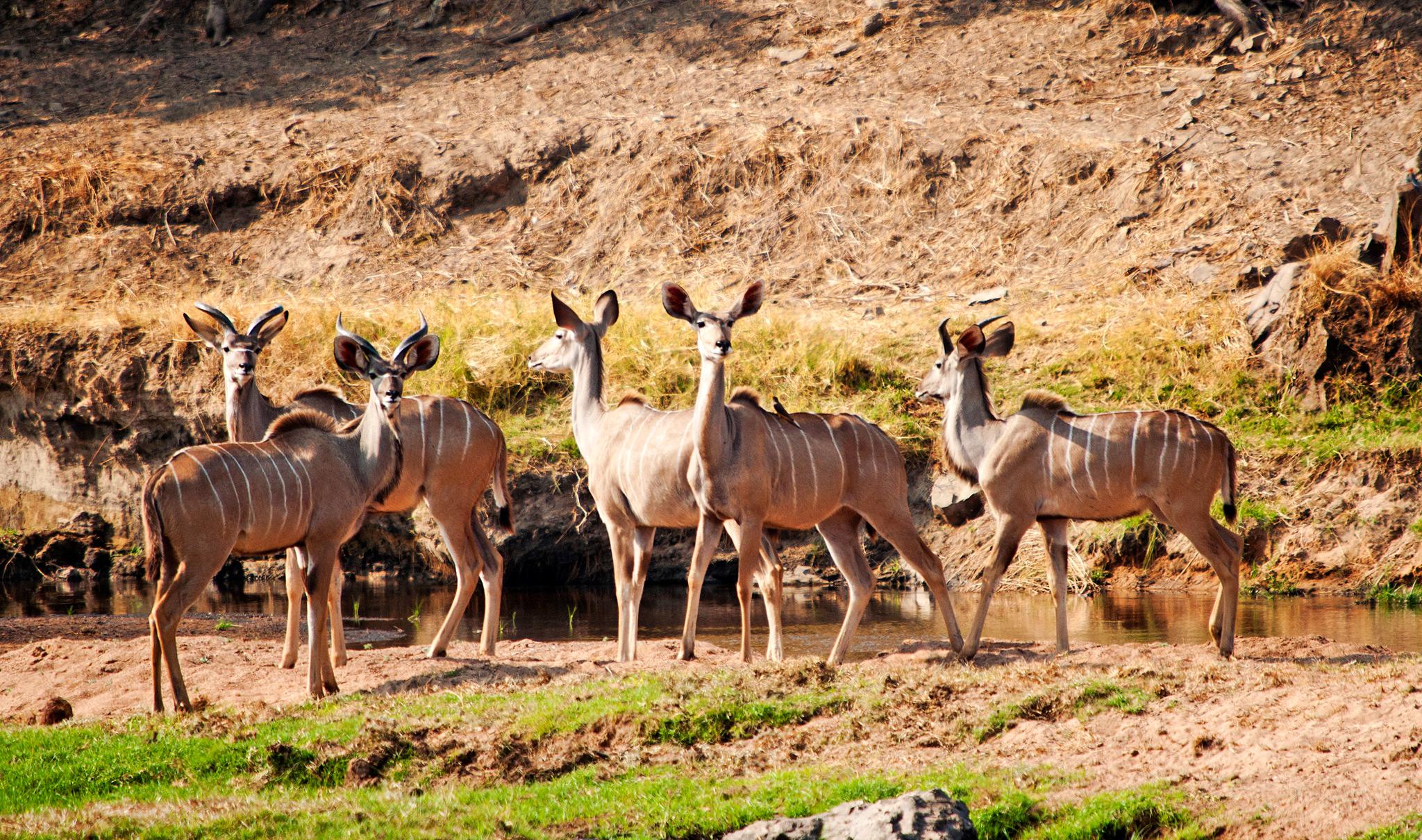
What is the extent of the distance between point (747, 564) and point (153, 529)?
133 inches

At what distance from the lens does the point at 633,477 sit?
9547 millimetres

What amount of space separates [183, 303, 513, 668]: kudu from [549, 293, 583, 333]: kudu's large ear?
0.87 m

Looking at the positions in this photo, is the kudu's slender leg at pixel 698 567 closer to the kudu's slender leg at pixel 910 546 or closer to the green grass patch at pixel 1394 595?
the kudu's slender leg at pixel 910 546

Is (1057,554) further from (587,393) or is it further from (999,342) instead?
(587,393)

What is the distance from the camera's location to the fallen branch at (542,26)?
2608 cm

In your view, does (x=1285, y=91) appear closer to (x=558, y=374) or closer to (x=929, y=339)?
(x=929, y=339)

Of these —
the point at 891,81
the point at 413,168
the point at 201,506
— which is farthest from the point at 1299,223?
the point at 201,506

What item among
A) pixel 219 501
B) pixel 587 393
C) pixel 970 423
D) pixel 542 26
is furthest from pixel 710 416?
pixel 542 26

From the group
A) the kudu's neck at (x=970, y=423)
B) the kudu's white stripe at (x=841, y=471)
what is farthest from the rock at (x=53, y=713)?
the kudu's neck at (x=970, y=423)

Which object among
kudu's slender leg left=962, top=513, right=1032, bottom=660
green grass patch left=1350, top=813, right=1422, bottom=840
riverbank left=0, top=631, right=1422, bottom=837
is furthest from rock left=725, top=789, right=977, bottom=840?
kudu's slender leg left=962, top=513, right=1032, bottom=660

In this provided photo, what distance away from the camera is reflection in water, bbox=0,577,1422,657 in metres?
10.8

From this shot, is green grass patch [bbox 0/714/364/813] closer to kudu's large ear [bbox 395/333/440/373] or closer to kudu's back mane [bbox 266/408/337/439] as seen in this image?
kudu's back mane [bbox 266/408/337/439]

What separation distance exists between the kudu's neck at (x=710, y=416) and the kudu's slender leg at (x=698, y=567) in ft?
1.38

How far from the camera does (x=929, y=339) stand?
1659 centimetres
